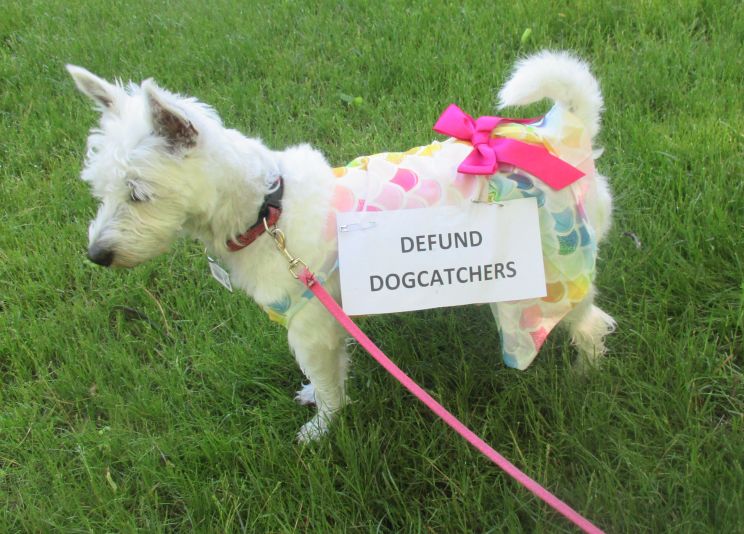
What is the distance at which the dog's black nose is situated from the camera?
5.92 ft

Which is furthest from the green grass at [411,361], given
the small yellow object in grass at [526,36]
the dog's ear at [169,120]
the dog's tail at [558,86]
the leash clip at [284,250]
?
the dog's ear at [169,120]

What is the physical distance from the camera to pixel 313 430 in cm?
229

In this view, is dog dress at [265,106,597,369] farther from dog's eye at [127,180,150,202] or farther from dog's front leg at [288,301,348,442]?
dog's eye at [127,180,150,202]

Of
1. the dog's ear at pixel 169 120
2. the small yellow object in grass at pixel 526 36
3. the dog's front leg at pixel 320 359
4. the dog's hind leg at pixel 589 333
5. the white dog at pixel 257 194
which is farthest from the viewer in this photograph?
the small yellow object in grass at pixel 526 36

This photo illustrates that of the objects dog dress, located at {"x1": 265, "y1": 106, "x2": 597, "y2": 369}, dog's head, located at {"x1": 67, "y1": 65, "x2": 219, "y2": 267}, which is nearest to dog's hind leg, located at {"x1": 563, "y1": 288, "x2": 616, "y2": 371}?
dog dress, located at {"x1": 265, "y1": 106, "x2": 597, "y2": 369}

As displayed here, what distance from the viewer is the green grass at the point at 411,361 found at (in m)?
2.00

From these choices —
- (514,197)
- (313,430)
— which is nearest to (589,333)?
(514,197)

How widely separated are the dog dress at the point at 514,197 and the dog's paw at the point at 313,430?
0.53 m

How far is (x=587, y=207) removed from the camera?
2020 millimetres

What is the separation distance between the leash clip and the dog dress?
0.30 feet

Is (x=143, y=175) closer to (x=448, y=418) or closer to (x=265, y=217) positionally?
(x=265, y=217)

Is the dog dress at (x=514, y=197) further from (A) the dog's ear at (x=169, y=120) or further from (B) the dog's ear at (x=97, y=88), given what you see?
(B) the dog's ear at (x=97, y=88)

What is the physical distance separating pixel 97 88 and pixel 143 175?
389 mm

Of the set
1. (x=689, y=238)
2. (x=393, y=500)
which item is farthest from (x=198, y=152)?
(x=689, y=238)
